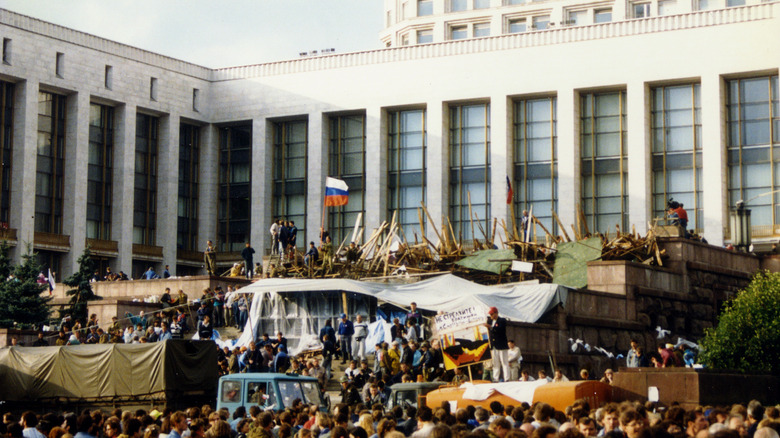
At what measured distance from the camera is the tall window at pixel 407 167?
59.4m

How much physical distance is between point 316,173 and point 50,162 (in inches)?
471

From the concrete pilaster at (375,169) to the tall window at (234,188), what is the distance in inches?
277

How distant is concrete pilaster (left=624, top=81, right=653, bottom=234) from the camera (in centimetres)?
5434

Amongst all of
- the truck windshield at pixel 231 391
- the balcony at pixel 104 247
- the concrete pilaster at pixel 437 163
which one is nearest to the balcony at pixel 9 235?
the balcony at pixel 104 247

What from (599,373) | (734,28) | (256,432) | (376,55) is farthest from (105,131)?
(256,432)

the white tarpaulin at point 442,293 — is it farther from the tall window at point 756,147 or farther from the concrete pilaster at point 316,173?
the concrete pilaster at point 316,173

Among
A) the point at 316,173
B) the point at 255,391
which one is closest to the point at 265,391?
the point at 255,391

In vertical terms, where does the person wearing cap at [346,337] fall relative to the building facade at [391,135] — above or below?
below

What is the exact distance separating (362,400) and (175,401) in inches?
149

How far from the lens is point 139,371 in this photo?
26578mm

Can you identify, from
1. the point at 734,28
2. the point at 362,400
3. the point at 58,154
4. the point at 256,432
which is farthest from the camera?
the point at 58,154

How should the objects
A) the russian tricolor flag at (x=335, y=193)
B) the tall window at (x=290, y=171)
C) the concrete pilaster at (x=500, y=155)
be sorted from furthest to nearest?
the tall window at (x=290, y=171), the concrete pilaster at (x=500, y=155), the russian tricolor flag at (x=335, y=193)

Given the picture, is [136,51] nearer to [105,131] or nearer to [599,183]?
[105,131]

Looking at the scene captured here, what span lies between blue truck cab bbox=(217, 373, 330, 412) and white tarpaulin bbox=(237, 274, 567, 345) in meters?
8.83
